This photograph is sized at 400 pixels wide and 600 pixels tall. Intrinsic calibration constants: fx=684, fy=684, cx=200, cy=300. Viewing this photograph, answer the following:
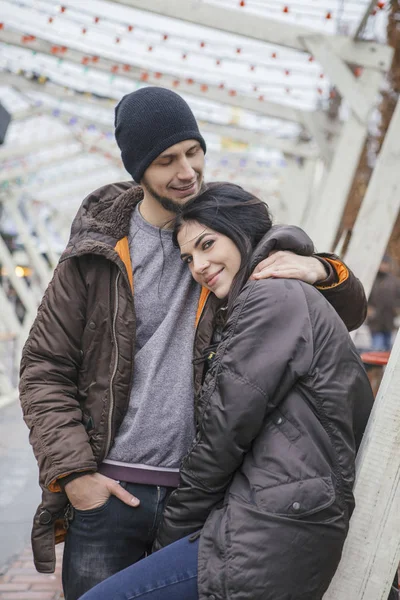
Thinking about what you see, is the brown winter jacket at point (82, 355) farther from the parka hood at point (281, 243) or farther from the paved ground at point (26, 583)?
the paved ground at point (26, 583)

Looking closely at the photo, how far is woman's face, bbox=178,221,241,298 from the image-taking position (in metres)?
1.95

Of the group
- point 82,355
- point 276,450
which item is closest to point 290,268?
point 276,450

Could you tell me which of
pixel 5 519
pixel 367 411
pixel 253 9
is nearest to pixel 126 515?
pixel 367 411

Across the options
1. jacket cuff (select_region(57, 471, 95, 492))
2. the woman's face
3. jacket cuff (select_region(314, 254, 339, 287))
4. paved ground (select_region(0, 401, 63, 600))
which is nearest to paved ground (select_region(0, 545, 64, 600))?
paved ground (select_region(0, 401, 63, 600))

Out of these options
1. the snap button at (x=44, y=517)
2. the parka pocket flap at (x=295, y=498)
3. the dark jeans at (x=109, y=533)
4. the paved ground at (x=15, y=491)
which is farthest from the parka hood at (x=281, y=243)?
the paved ground at (x=15, y=491)

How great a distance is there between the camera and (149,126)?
2.08 m

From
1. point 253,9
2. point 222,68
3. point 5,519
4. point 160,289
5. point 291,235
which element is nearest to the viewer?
point 291,235

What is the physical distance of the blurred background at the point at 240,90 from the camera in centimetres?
521

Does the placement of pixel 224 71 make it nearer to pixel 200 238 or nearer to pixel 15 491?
pixel 15 491

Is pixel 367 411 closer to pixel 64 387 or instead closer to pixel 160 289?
pixel 160 289

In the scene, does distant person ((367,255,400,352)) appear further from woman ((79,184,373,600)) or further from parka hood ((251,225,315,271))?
woman ((79,184,373,600))

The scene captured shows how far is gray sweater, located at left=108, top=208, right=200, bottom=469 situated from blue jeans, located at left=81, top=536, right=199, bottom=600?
324 millimetres

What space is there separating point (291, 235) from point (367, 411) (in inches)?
20.7

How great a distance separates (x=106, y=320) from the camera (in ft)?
6.64
